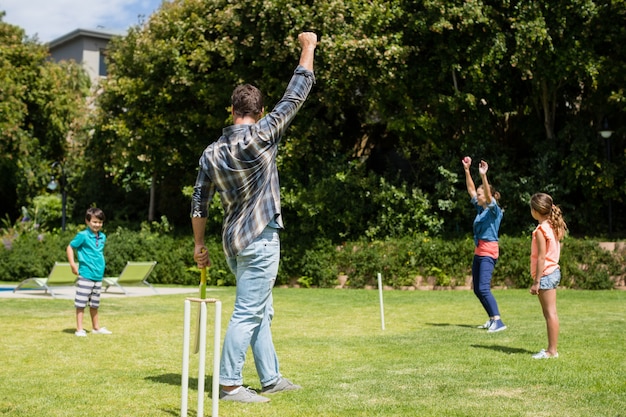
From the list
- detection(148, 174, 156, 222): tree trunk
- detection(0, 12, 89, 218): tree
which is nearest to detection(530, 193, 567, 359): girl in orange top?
detection(148, 174, 156, 222): tree trunk

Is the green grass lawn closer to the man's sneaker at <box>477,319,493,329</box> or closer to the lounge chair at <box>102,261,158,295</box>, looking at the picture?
the man's sneaker at <box>477,319,493,329</box>

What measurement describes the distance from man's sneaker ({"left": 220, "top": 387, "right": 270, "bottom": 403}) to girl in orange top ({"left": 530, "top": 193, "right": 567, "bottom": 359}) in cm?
325

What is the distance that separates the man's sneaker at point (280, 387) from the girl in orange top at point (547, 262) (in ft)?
9.16

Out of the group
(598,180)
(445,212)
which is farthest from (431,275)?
(598,180)

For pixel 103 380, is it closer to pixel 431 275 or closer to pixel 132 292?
pixel 132 292

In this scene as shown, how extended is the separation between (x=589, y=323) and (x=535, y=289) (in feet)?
13.3

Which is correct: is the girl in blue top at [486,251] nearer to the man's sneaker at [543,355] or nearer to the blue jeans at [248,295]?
the man's sneaker at [543,355]

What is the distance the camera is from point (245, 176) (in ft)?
18.7

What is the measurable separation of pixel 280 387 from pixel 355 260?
637 inches

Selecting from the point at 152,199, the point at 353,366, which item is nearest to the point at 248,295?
the point at 353,366

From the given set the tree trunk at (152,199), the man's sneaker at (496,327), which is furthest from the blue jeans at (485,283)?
the tree trunk at (152,199)

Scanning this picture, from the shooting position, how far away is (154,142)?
86.5 feet

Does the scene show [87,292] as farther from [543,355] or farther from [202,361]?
[202,361]

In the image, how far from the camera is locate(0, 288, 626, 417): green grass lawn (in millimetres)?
5512
